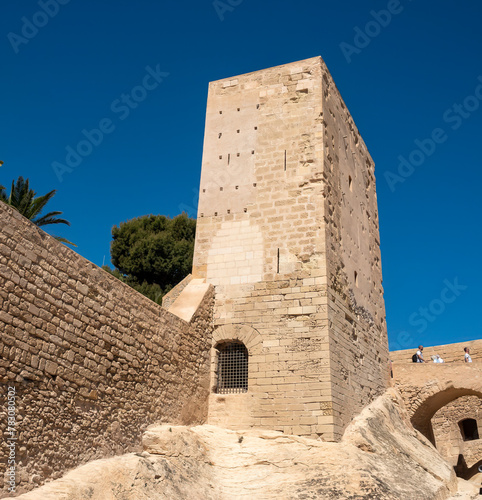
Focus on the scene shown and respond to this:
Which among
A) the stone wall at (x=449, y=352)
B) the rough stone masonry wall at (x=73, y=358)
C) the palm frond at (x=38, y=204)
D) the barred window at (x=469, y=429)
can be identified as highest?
the palm frond at (x=38, y=204)

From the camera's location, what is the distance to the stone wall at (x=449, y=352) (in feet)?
56.5

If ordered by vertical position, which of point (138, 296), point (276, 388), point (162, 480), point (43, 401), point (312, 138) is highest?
point (312, 138)

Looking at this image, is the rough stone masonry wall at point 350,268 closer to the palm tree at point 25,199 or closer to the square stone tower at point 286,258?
the square stone tower at point 286,258

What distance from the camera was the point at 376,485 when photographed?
313 inches

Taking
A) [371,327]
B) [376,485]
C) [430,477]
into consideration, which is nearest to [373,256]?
[371,327]

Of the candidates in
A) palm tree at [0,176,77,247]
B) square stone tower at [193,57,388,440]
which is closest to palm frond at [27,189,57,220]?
palm tree at [0,176,77,247]

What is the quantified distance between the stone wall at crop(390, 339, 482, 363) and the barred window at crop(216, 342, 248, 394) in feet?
31.9

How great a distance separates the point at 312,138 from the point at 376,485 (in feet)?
21.8

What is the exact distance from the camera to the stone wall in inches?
678

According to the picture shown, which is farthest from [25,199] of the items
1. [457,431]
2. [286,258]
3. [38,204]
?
[457,431]

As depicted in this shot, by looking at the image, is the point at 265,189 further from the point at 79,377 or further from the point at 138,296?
the point at 79,377

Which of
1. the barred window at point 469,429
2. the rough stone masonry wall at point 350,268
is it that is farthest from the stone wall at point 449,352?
the rough stone masonry wall at point 350,268

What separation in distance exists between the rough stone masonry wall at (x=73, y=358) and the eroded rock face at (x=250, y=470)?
32 centimetres

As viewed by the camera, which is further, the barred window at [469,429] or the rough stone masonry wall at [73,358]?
the barred window at [469,429]
